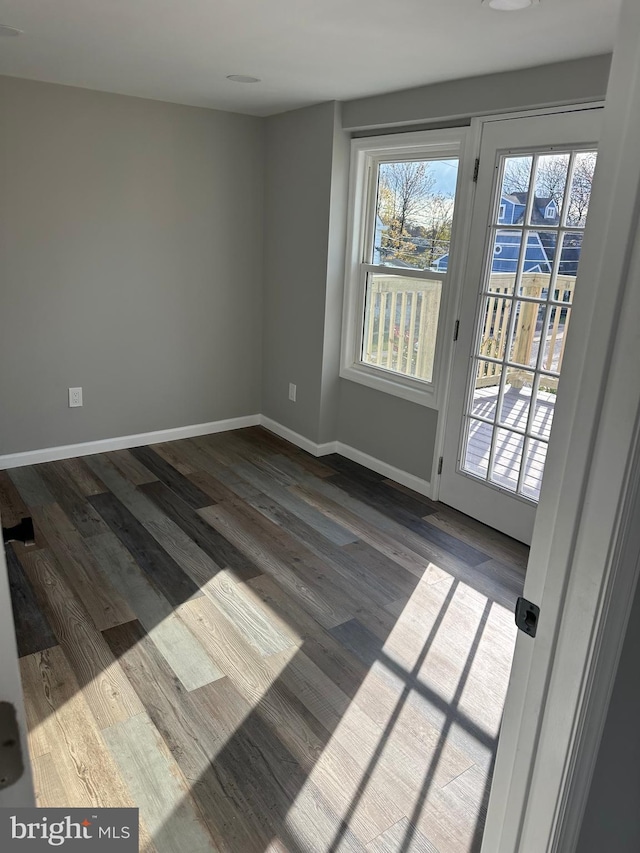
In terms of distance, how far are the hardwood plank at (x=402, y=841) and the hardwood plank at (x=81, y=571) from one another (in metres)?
1.31

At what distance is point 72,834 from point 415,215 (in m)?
3.30

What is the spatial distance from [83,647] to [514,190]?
274 cm

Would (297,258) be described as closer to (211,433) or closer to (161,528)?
(211,433)

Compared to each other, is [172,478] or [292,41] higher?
[292,41]

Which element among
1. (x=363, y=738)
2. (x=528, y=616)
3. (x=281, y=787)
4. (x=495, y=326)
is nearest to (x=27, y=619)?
(x=281, y=787)

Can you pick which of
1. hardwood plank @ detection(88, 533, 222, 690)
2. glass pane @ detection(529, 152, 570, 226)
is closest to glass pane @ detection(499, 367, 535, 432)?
glass pane @ detection(529, 152, 570, 226)

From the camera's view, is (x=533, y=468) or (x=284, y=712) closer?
(x=284, y=712)

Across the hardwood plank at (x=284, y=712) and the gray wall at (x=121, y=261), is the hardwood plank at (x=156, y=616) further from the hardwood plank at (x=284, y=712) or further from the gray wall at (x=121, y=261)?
the gray wall at (x=121, y=261)

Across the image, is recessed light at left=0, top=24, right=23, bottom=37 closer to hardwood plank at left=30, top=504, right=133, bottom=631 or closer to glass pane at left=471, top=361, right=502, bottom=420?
hardwood plank at left=30, top=504, right=133, bottom=631

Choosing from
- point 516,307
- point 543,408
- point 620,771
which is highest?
point 516,307

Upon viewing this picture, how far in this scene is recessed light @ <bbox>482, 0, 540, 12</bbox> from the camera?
198 cm

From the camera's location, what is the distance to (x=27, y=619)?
98.6 inches

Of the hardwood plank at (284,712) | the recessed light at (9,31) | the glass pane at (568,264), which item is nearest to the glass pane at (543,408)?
the glass pane at (568,264)

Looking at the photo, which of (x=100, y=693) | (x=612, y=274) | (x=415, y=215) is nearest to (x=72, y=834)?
(x=100, y=693)
